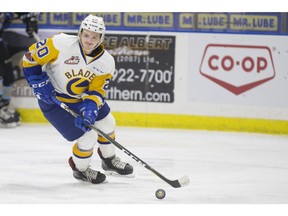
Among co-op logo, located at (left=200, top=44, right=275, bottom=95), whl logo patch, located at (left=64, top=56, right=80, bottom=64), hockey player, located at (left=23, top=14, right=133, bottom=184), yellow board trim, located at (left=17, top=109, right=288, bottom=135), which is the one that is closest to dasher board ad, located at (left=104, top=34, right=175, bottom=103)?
yellow board trim, located at (left=17, top=109, right=288, bottom=135)

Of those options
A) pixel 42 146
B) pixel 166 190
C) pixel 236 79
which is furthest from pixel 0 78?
pixel 166 190

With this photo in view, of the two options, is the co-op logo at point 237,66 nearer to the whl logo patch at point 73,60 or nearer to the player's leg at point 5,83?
the player's leg at point 5,83

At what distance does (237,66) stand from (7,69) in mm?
2179

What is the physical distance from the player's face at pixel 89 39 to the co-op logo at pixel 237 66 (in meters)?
2.73

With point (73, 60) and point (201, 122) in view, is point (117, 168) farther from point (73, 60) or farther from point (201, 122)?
point (201, 122)

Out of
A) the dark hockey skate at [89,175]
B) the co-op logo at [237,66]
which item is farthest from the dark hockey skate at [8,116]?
the dark hockey skate at [89,175]

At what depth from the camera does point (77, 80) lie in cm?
459

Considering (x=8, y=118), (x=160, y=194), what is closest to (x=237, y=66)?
(x=8, y=118)

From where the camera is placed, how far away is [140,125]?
716 centimetres

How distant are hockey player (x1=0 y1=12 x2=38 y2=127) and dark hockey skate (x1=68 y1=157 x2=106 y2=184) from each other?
250cm

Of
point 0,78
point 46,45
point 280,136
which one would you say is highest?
point 46,45

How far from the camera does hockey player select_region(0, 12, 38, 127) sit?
7.20 m
